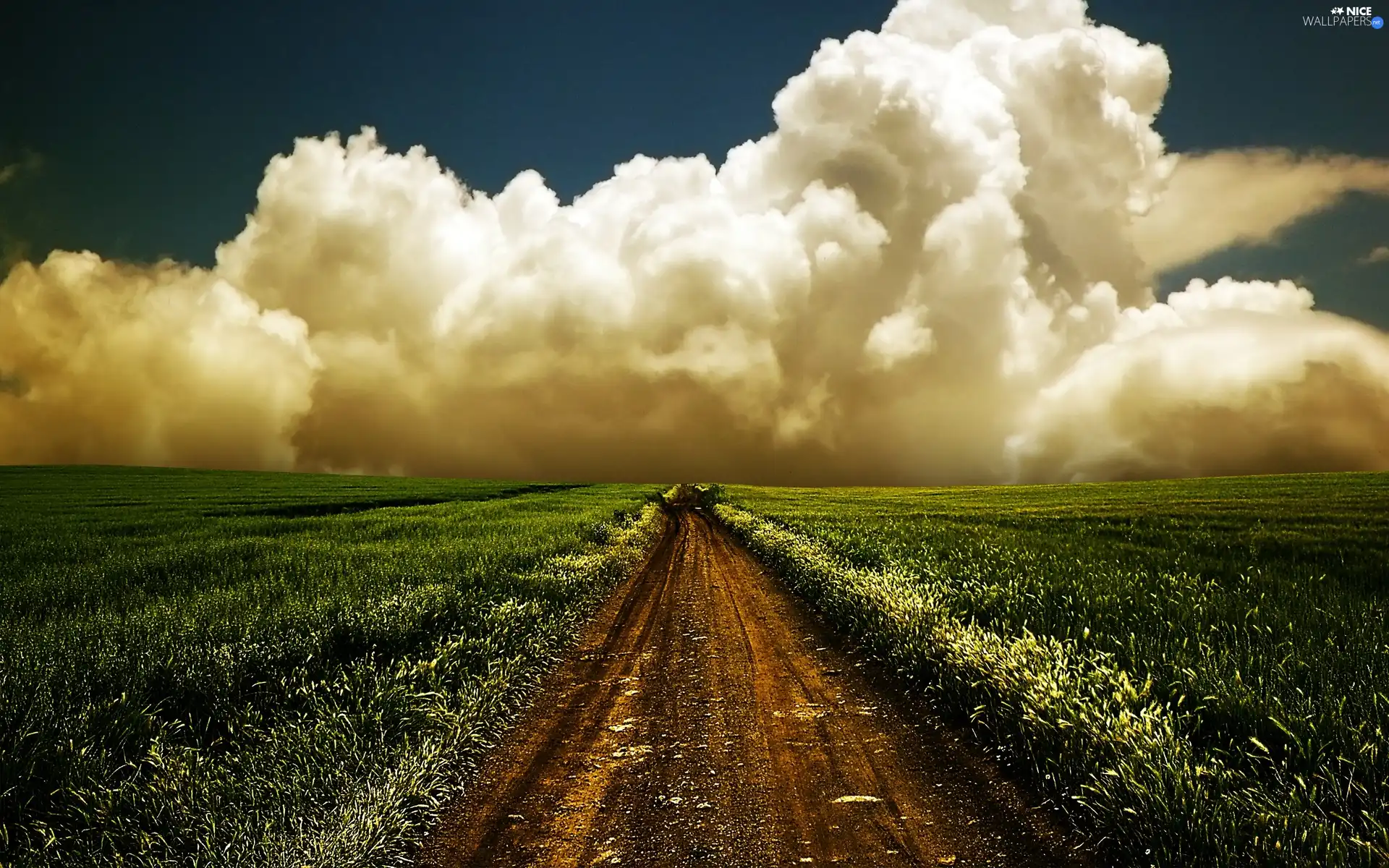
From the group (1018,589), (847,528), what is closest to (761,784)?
(1018,589)

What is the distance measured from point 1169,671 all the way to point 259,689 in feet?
28.7

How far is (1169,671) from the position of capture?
5801 millimetres

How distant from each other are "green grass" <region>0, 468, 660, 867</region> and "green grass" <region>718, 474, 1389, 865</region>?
15.3 ft

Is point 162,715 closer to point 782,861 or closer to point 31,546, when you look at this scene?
point 782,861

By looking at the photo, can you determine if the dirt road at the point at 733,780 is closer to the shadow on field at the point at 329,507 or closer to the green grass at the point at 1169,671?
the green grass at the point at 1169,671

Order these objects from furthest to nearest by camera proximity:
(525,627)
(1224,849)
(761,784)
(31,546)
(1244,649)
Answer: (31,546) → (525,627) → (1244,649) → (761,784) → (1224,849)

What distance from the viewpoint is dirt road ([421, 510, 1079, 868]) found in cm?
407

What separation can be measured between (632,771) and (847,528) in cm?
1756

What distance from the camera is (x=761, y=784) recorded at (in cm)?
488

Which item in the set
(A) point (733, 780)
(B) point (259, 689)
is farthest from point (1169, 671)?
(B) point (259, 689)

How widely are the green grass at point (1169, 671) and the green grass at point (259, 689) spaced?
465 cm

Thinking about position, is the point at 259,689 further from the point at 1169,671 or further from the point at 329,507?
the point at 329,507

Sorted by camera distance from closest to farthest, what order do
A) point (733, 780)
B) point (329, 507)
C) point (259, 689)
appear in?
point (733, 780)
point (259, 689)
point (329, 507)

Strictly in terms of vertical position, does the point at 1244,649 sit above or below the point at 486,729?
above
